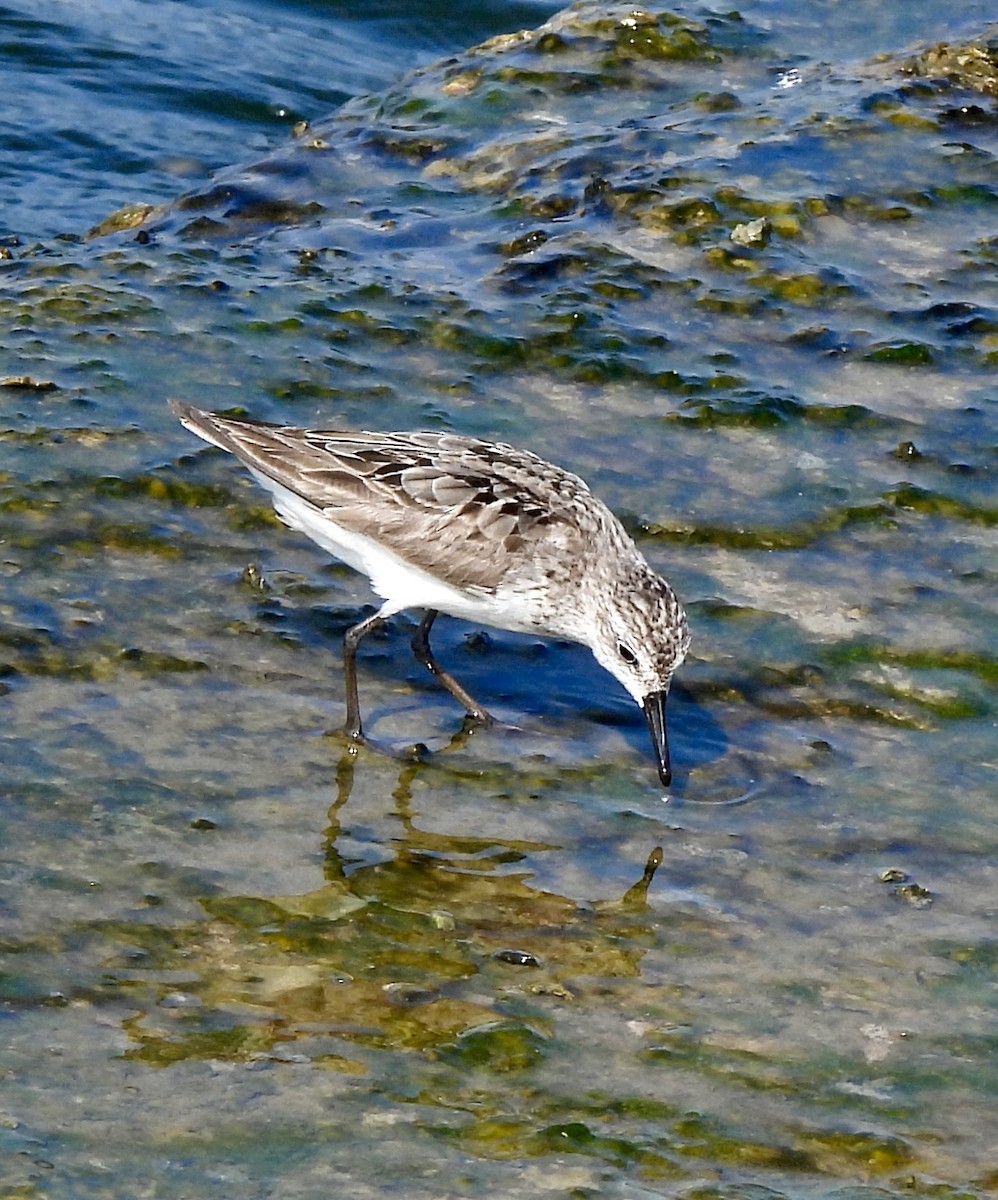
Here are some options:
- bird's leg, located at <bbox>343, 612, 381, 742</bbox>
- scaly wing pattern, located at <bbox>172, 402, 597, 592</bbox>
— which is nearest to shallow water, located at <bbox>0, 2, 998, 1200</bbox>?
bird's leg, located at <bbox>343, 612, 381, 742</bbox>

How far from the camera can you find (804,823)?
646 centimetres

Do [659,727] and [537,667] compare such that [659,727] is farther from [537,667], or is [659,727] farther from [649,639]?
[537,667]

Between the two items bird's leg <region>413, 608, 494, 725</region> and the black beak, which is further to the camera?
bird's leg <region>413, 608, 494, 725</region>

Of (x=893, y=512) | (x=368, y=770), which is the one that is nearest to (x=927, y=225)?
(x=893, y=512)

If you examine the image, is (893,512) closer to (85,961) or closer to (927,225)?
(927,225)

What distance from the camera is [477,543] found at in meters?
6.80

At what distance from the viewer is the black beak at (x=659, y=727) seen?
6547 mm

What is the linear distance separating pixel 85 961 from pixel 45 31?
10523 millimetres

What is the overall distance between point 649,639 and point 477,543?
2.38ft

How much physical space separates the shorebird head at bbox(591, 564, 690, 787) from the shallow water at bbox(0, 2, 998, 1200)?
0.90 ft

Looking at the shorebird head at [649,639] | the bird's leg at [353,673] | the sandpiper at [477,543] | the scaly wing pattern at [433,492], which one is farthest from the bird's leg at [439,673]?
the shorebird head at [649,639]

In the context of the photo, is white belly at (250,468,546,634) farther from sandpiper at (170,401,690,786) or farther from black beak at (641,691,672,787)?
black beak at (641,691,672,787)

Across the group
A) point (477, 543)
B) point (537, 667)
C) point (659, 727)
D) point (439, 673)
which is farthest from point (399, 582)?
point (659, 727)

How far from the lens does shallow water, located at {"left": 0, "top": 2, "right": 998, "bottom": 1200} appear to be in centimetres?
502
